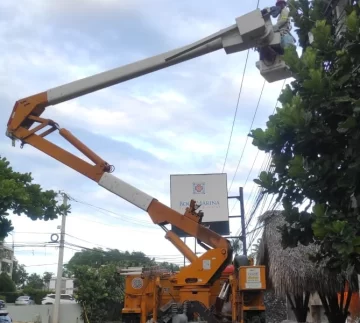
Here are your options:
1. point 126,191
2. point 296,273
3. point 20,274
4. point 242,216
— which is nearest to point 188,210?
point 126,191

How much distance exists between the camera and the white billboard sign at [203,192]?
91.1 feet

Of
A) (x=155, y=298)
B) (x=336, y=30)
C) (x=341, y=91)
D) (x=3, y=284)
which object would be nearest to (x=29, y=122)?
(x=155, y=298)

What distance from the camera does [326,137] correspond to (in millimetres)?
4844

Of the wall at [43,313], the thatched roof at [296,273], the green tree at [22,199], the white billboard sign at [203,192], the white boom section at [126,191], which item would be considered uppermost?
the white billboard sign at [203,192]

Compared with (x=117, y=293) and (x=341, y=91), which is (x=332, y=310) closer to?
(x=341, y=91)

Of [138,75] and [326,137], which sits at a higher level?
[138,75]

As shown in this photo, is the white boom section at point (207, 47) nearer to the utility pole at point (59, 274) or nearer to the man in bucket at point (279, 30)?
the man in bucket at point (279, 30)

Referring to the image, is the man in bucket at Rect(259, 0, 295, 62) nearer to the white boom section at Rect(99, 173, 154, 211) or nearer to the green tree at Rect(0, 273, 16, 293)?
the white boom section at Rect(99, 173, 154, 211)

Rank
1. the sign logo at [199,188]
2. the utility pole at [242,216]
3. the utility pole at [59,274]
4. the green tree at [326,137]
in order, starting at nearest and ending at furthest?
the green tree at [326,137], the utility pole at [242,216], the sign logo at [199,188], the utility pole at [59,274]

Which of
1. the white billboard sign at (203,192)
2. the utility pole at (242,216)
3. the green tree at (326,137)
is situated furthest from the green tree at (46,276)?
the green tree at (326,137)

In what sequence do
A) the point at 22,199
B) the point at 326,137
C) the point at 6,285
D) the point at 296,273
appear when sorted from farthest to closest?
the point at 6,285
the point at 296,273
the point at 22,199
the point at 326,137

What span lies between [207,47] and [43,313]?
30014mm

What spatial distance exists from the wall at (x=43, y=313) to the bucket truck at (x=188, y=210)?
2419 centimetres

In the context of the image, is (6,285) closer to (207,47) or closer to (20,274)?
(20,274)
